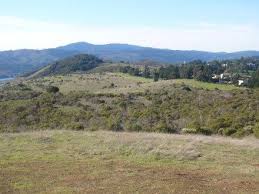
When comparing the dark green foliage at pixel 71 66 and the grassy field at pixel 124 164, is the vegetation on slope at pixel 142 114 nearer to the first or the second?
the grassy field at pixel 124 164

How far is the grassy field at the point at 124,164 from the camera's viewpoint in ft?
45.1

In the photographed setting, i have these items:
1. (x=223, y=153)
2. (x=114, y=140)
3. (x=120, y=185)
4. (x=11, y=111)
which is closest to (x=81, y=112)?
(x=11, y=111)

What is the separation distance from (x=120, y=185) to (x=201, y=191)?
242cm

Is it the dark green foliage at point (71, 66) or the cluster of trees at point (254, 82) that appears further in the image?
the dark green foliage at point (71, 66)

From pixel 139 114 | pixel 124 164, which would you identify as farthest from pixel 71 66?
pixel 124 164

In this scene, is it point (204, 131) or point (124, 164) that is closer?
point (124, 164)

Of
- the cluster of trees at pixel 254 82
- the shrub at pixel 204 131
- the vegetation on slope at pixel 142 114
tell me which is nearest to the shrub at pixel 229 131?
the vegetation on slope at pixel 142 114

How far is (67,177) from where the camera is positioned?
48.8 feet

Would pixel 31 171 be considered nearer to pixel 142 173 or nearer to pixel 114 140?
pixel 142 173

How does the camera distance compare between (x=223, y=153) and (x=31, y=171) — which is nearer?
(x=31, y=171)

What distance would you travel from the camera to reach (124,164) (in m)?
17.2

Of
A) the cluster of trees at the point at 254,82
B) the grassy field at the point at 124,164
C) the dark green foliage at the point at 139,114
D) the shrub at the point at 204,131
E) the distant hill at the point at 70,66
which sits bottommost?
the distant hill at the point at 70,66

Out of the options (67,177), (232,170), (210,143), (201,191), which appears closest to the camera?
(201,191)

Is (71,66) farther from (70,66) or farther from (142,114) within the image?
(142,114)
